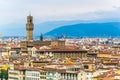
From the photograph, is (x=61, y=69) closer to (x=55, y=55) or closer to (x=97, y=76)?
(x=97, y=76)

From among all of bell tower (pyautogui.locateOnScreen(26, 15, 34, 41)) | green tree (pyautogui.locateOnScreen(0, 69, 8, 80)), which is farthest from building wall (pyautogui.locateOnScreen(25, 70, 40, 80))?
bell tower (pyautogui.locateOnScreen(26, 15, 34, 41))

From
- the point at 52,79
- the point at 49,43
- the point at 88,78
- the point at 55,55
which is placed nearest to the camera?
the point at 88,78

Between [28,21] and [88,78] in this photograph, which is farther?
[28,21]

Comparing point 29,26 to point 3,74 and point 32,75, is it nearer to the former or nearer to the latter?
point 3,74

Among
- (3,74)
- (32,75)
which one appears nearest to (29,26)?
(3,74)

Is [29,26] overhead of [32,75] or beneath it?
overhead

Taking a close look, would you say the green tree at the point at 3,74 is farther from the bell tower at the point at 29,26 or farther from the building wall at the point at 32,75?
the bell tower at the point at 29,26

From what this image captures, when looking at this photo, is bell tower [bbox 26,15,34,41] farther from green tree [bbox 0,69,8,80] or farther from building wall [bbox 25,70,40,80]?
building wall [bbox 25,70,40,80]

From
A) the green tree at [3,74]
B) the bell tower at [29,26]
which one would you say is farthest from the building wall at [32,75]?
the bell tower at [29,26]

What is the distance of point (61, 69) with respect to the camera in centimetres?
5709

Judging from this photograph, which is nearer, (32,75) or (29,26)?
(32,75)

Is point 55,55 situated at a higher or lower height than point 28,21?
lower

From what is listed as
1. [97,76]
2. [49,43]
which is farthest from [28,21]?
[97,76]

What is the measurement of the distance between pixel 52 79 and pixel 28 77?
817 cm
